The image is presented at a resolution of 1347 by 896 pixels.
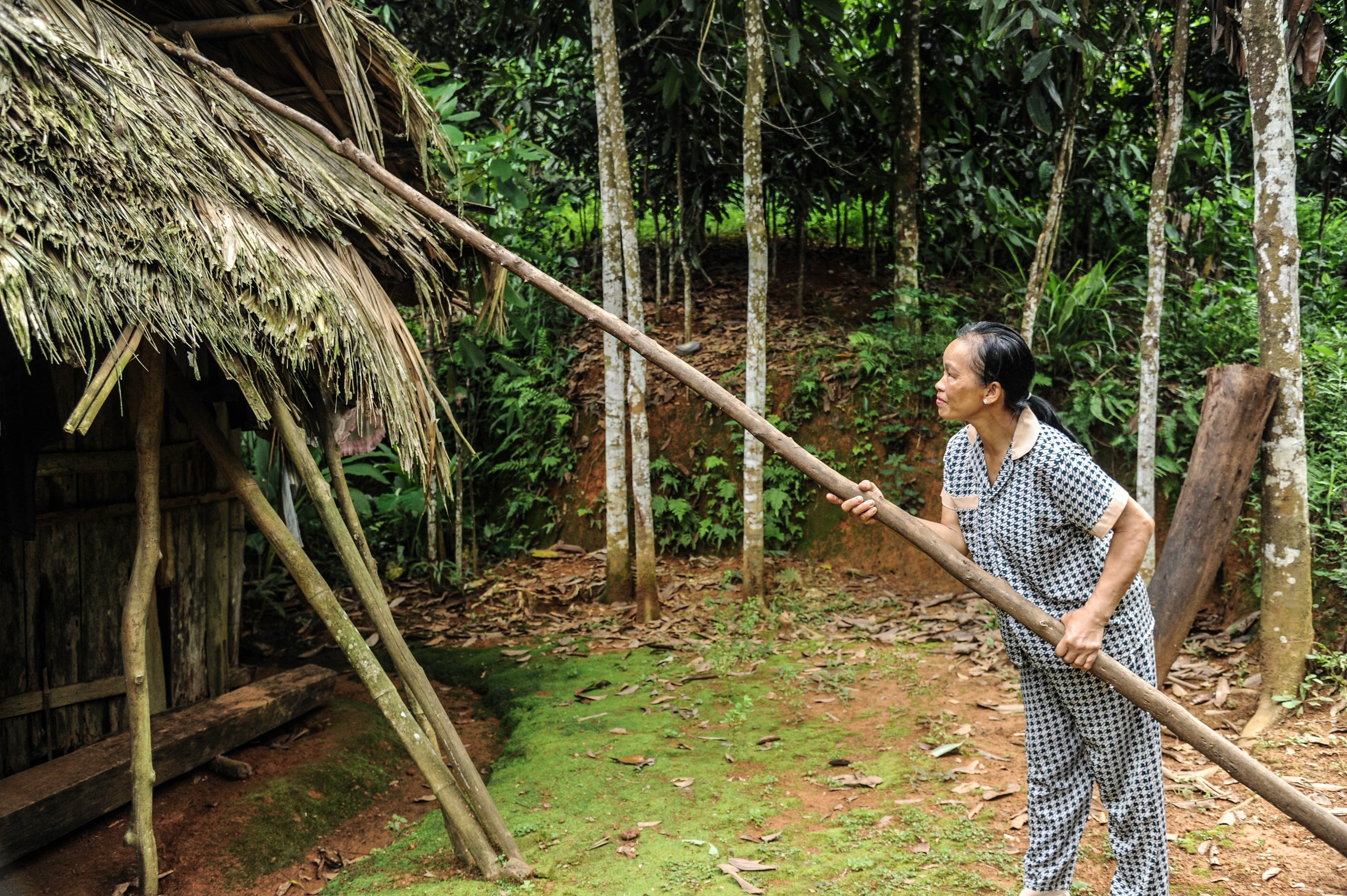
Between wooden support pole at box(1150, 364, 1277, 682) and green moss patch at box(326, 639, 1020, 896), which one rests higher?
wooden support pole at box(1150, 364, 1277, 682)

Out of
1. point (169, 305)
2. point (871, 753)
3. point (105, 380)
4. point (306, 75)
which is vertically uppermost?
point (306, 75)

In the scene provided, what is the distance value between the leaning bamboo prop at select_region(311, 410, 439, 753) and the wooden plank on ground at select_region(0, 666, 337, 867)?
108 centimetres

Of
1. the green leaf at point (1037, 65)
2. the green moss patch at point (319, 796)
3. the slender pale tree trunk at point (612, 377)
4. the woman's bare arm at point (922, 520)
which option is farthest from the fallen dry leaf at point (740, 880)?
the green leaf at point (1037, 65)

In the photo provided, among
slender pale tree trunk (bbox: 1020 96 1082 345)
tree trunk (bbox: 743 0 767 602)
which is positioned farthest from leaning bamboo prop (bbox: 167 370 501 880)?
slender pale tree trunk (bbox: 1020 96 1082 345)

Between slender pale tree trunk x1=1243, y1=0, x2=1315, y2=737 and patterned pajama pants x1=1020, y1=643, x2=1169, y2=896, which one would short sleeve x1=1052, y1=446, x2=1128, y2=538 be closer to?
patterned pajama pants x1=1020, y1=643, x2=1169, y2=896

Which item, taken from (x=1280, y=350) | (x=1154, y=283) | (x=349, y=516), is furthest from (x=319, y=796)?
(x=1154, y=283)

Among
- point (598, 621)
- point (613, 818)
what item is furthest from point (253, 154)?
point (598, 621)

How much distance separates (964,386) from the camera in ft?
8.70

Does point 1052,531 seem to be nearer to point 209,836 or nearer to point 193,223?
point 193,223

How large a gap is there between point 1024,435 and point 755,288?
13.1ft

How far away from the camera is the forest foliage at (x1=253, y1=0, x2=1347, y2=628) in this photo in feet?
22.0

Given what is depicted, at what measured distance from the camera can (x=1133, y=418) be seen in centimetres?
622

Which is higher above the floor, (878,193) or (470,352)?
(878,193)

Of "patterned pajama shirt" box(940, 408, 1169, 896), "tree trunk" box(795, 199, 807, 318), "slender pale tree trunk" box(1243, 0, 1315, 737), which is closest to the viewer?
"patterned pajama shirt" box(940, 408, 1169, 896)
